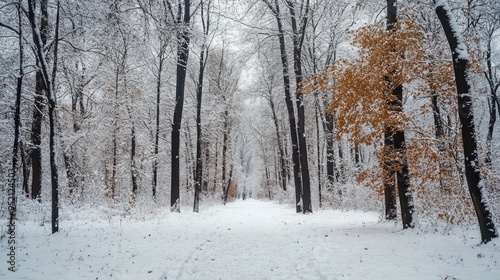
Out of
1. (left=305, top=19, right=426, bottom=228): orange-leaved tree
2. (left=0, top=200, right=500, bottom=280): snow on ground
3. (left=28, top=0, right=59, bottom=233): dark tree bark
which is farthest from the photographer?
(left=305, top=19, right=426, bottom=228): orange-leaved tree

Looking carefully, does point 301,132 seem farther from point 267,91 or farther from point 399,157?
point 267,91

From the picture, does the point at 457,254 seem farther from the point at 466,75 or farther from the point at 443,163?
the point at 443,163

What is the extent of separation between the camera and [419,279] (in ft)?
14.8

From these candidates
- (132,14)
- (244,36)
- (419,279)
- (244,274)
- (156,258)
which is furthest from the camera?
(244,36)

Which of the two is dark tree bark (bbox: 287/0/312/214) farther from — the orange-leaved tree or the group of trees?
the orange-leaved tree

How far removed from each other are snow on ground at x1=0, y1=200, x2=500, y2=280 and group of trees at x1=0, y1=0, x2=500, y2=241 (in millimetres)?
1045

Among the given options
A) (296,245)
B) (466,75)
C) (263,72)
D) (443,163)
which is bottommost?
(296,245)

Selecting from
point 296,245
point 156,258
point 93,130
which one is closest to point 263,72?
point 93,130

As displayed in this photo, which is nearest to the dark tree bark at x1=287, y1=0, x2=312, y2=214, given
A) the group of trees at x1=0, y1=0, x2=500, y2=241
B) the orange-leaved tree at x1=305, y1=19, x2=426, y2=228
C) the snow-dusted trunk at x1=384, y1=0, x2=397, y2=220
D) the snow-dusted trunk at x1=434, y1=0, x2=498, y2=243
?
the group of trees at x1=0, y1=0, x2=500, y2=241

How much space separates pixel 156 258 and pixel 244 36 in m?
13.9

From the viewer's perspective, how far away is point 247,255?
23.1 feet

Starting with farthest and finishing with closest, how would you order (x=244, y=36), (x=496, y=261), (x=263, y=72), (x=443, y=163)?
(x=263, y=72) → (x=244, y=36) → (x=443, y=163) → (x=496, y=261)

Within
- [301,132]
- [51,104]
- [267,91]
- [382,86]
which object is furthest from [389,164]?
[267,91]

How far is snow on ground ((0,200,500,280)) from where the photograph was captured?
5113 millimetres
